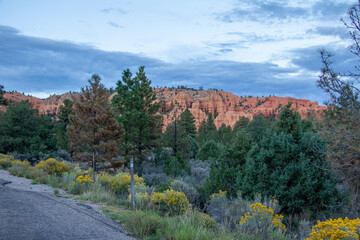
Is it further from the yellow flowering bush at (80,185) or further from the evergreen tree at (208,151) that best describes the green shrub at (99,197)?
the evergreen tree at (208,151)

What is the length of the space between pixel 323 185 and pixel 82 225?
8.64 metres

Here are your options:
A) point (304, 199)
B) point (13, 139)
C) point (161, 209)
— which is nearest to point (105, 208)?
point (161, 209)

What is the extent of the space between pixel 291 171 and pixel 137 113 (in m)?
14.6

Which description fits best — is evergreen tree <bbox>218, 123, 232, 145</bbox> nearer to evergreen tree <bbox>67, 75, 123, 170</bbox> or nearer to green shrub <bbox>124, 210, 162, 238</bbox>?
evergreen tree <bbox>67, 75, 123, 170</bbox>

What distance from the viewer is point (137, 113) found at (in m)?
23.0

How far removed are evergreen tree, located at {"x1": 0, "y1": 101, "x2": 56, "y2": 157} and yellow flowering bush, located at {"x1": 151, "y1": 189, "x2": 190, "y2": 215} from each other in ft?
76.2

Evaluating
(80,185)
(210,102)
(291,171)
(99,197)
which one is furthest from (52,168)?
(210,102)

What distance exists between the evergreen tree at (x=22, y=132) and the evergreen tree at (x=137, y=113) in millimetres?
9924

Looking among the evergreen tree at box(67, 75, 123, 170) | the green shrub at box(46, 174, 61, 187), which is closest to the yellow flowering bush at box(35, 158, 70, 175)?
the green shrub at box(46, 174, 61, 187)

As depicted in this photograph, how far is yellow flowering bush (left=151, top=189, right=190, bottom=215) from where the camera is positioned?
8.98 meters

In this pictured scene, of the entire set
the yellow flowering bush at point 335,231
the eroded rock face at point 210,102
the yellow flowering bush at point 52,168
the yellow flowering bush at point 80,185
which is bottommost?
the yellow flowering bush at point 52,168

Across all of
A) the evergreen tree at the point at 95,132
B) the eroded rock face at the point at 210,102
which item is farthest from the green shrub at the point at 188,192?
the eroded rock face at the point at 210,102

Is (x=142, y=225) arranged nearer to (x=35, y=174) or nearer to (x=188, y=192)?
(x=188, y=192)

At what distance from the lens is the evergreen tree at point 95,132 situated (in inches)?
869
